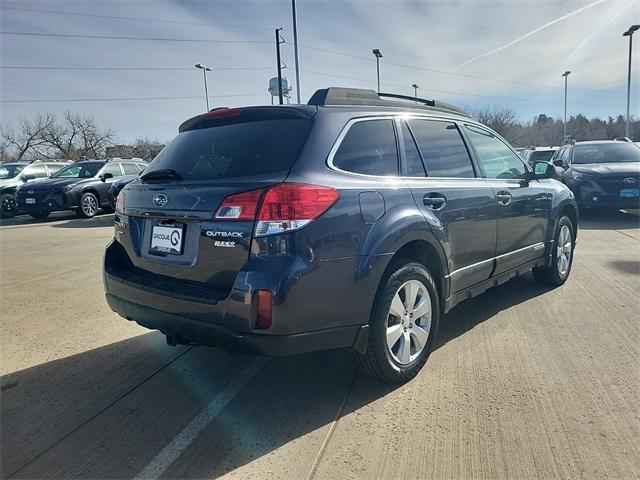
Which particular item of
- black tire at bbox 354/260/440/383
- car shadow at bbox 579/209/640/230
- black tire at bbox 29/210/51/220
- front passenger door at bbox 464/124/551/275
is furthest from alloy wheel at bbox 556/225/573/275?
black tire at bbox 29/210/51/220

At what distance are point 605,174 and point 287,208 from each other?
31.8ft

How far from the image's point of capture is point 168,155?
3.27 m

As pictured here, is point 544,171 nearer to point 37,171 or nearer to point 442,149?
point 442,149

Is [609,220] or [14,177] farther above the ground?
[14,177]

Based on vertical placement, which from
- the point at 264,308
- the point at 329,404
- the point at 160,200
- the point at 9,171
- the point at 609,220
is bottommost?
the point at 329,404

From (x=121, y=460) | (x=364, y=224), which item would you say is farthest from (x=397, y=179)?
(x=121, y=460)

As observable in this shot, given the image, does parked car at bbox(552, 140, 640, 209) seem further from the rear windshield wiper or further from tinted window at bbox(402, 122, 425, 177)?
the rear windshield wiper

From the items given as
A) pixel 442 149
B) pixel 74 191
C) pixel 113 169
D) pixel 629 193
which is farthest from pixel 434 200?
pixel 113 169

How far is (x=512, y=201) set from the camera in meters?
4.26

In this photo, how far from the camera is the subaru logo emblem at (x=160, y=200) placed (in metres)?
2.81

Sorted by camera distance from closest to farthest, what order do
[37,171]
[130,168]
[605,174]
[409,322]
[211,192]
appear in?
[211,192], [409,322], [605,174], [130,168], [37,171]

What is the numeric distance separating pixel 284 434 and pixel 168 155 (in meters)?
1.99

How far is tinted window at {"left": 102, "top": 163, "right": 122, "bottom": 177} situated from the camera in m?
14.5

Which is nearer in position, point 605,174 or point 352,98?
point 352,98
